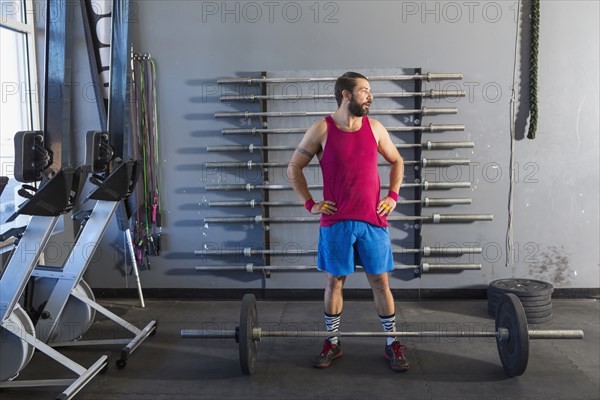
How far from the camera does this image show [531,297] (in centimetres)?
343

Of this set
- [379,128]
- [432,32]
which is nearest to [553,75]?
[432,32]

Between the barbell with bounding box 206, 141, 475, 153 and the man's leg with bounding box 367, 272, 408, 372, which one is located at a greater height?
the barbell with bounding box 206, 141, 475, 153

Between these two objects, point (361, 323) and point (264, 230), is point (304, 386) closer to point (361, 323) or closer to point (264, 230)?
point (361, 323)

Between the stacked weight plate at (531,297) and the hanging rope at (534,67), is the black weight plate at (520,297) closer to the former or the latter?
the stacked weight plate at (531,297)

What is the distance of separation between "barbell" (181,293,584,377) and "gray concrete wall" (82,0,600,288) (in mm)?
1269

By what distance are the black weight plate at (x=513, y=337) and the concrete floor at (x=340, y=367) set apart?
0.28ft

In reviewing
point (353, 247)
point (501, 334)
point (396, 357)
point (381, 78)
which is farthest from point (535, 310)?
point (381, 78)

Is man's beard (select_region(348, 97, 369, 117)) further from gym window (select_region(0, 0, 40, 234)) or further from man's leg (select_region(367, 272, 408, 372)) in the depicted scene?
gym window (select_region(0, 0, 40, 234))

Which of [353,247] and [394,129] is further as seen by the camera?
[394,129]

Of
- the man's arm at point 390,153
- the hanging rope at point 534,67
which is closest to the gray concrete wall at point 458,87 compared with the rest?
the hanging rope at point 534,67

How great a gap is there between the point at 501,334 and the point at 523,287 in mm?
972

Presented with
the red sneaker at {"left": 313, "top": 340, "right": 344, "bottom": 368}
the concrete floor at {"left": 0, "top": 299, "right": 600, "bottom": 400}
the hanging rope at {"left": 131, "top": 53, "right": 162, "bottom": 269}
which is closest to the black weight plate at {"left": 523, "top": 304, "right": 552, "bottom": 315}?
the concrete floor at {"left": 0, "top": 299, "right": 600, "bottom": 400}

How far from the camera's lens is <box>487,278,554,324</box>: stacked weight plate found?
3.43 m

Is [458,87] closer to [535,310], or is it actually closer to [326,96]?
[326,96]
